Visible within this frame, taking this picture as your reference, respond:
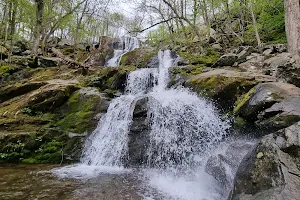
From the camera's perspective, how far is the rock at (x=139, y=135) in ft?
21.4

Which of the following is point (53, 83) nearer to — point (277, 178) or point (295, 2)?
point (277, 178)

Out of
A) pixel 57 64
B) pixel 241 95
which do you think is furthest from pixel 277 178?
pixel 57 64

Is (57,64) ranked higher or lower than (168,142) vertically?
higher

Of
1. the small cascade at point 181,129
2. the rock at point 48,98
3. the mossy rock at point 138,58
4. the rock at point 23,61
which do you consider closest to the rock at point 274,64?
the small cascade at point 181,129

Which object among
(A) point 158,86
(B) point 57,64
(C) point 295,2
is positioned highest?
(C) point 295,2

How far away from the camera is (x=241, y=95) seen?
22.7 feet

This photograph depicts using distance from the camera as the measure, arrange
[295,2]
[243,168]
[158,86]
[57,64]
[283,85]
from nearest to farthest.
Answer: [243,168] → [283,85] → [295,2] → [158,86] → [57,64]

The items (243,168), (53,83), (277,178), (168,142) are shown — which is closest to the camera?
(277,178)

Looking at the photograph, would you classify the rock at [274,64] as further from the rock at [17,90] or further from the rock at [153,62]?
the rock at [17,90]

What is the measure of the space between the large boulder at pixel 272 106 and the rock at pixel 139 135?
2788 millimetres

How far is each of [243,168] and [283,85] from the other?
152 inches

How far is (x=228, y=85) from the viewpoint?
7.12 m

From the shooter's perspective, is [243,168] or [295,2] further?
[295,2]

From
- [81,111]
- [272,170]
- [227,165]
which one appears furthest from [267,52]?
[272,170]
